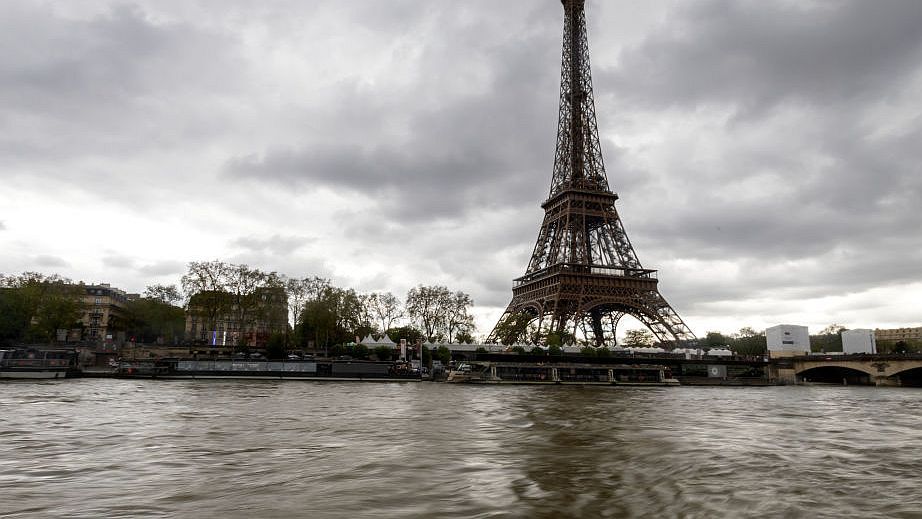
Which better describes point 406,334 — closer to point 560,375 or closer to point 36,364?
point 560,375

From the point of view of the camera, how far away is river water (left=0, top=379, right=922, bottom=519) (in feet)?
36.9

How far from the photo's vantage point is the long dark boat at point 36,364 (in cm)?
5722

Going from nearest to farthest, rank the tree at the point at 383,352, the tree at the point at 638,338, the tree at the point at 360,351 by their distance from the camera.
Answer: the tree at the point at 383,352, the tree at the point at 360,351, the tree at the point at 638,338

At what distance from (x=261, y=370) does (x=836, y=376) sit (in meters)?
88.4

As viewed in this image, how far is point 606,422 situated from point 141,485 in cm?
1957

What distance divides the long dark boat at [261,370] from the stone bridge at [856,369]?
59.7m

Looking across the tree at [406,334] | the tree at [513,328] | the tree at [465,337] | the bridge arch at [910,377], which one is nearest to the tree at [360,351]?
the tree at [406,334]

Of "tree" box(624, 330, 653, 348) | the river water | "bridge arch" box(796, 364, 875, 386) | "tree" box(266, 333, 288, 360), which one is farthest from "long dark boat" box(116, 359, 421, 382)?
"bridge arch" box(796, 364, 875, 386)

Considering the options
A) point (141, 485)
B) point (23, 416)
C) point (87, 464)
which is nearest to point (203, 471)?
point (141, 485)

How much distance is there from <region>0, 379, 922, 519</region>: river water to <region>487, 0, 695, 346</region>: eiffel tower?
48854 millimetres

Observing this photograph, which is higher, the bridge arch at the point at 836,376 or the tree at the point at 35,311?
the tree at the point at 35,311

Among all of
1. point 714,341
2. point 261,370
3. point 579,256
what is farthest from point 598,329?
point 714,341

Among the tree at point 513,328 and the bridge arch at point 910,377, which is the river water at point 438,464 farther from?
the bridge arch at point 910,377

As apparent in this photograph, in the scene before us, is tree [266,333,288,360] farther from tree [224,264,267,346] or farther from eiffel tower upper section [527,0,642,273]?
eiffel tower upper section [527,0,642,273]
